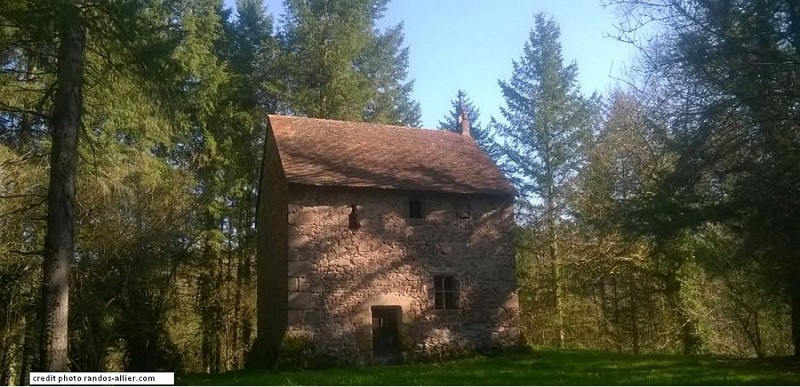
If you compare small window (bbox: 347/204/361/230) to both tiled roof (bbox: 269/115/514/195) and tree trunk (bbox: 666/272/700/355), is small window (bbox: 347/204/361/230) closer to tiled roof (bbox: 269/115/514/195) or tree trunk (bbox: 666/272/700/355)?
tiled roof (bbox: 269/115/514/195)

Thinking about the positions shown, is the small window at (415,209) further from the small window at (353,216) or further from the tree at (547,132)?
the tree at (547,132)

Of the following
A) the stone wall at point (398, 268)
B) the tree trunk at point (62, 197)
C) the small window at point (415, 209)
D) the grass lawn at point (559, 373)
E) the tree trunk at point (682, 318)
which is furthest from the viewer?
the tree trunk at point (682, 318)

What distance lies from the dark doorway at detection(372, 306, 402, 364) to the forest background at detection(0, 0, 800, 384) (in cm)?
648

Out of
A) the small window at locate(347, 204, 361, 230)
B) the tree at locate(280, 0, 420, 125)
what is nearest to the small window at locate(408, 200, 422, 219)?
the small window at locate(347, 204, 361, 230)

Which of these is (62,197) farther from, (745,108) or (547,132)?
(547,132)

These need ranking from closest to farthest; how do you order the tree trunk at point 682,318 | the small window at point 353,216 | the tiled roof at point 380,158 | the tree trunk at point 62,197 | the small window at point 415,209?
the tree trunk at point 62,197 → the small window at point 353,216 → the tiled roof at point 380,158 → the small window at point 415,209 → the tree trunk at point 682,318

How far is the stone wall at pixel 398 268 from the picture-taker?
1548cm

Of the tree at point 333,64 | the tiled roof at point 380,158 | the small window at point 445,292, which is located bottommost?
the small window at point 445,292

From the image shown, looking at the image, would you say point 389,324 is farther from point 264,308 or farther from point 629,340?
point 629,340

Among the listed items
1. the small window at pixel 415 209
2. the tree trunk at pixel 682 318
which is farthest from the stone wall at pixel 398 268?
the tree trunk at pixel 682 318

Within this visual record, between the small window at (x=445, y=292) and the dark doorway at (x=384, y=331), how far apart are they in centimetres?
127

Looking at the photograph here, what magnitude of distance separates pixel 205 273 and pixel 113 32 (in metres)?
13.4

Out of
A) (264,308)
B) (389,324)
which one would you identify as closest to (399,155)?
(389,324)

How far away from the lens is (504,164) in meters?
24.6
